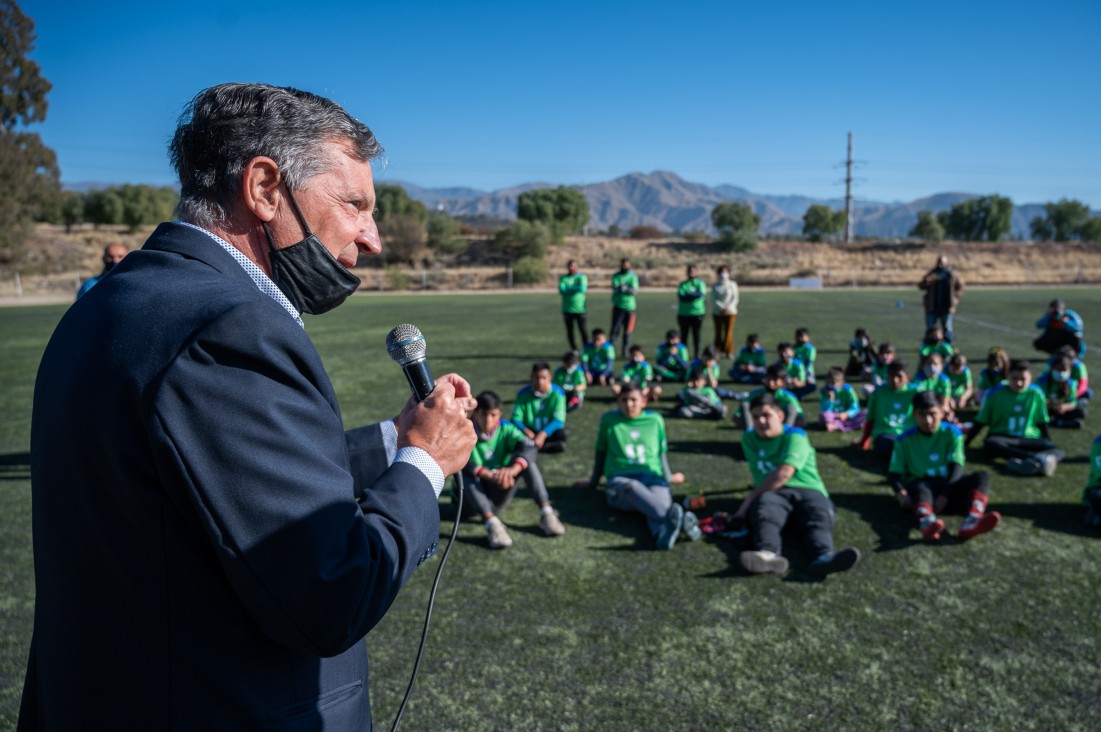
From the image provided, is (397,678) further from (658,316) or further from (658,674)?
(658,316)

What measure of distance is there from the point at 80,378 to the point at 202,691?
18.4 inches

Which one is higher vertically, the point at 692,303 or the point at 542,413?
the point at 692,303

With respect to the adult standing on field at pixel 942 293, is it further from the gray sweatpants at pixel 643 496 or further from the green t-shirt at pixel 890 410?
the gray sweatpants at pixel 643 496

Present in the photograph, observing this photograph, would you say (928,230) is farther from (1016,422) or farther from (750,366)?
(1016,422)

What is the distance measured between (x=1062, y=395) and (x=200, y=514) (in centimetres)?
1005

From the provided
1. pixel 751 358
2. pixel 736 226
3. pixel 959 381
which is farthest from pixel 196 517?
pixel 736 226

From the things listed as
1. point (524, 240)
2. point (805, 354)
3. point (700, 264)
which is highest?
point (524, 240)

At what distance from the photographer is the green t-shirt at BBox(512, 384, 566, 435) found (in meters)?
7.53

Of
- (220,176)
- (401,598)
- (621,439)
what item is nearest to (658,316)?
(621,439)

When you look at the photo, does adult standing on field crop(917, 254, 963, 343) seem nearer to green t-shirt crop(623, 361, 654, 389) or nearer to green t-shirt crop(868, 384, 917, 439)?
green t-shirt crop(623, 361, 654, 389)

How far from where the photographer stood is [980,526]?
500 centimetres

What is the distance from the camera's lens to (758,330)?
18.4 m

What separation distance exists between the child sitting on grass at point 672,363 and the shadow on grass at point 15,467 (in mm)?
8051

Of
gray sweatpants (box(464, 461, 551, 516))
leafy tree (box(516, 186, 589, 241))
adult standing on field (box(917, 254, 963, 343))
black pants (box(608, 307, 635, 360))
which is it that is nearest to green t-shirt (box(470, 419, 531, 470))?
gray sweatpants (box(464, 461, 551, 516))
